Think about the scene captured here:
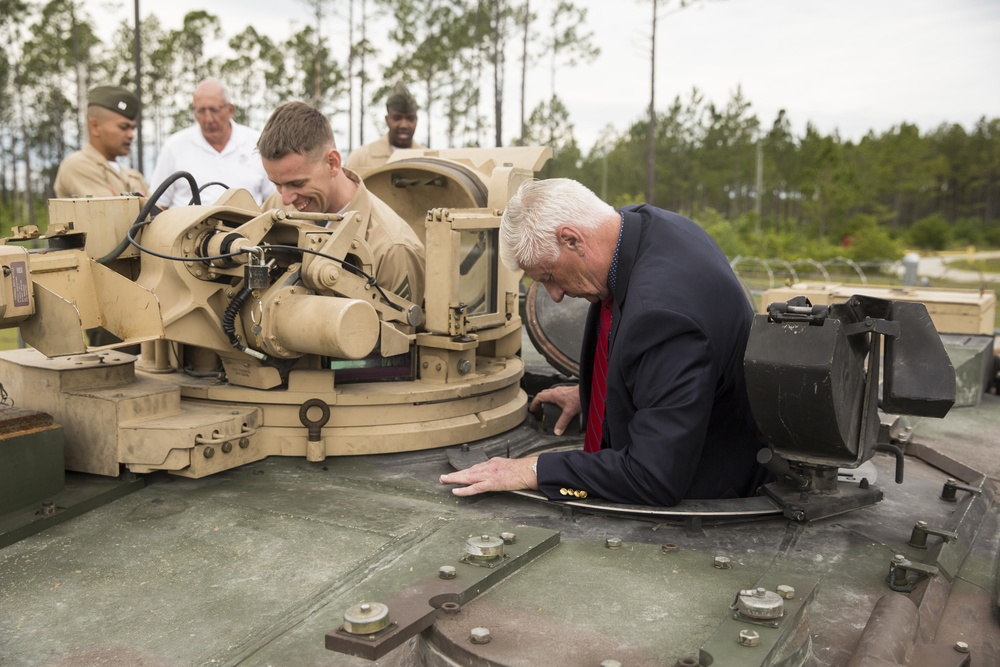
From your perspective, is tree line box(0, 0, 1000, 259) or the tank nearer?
the tank

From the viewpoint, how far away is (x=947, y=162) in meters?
56.6

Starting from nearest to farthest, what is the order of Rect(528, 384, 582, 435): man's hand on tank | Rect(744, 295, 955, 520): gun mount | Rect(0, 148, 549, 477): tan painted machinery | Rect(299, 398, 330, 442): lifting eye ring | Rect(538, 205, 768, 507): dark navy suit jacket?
Rect(744, 295, 955, 520): gun mount, Rect(538, 205, 768, 507): dark navy suit jacket, Rect(0, 148, 549, 477): tan painted machinery, Rect(299, 398, 330, 442): lifting eye ring, Rect(528, 384, 582, 435): man's hand on tank

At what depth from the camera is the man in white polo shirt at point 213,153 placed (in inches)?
239

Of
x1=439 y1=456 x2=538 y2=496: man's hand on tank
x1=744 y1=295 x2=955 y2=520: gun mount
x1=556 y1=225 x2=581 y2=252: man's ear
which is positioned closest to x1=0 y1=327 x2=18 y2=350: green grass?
x1=439 y1=456 x2=538 y2=496: man's hand on tank

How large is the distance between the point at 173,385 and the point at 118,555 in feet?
3.20

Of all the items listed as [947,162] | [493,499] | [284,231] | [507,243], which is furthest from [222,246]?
[947,162]

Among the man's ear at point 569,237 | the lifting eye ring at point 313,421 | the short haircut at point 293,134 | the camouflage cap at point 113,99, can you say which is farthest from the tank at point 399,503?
the camouflage cap at point 113,99

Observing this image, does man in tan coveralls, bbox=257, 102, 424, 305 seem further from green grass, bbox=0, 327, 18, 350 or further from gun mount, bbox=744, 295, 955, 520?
green grass, bbox=0, 327, 18, 350

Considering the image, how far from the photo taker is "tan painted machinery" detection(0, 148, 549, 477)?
10.9 ft

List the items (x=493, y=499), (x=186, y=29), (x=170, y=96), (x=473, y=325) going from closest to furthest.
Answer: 1. (x=493, y=499)
2. (x=473, y=325)
3. (x=186, y=29)
4. (x=170, y=96)

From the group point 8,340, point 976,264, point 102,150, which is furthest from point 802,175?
point 102,150

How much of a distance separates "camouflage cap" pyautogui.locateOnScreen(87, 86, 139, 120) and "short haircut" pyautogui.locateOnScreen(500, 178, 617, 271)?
3.31 metres

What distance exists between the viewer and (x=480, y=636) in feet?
6.68

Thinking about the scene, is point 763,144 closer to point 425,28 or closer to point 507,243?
point 425,28
